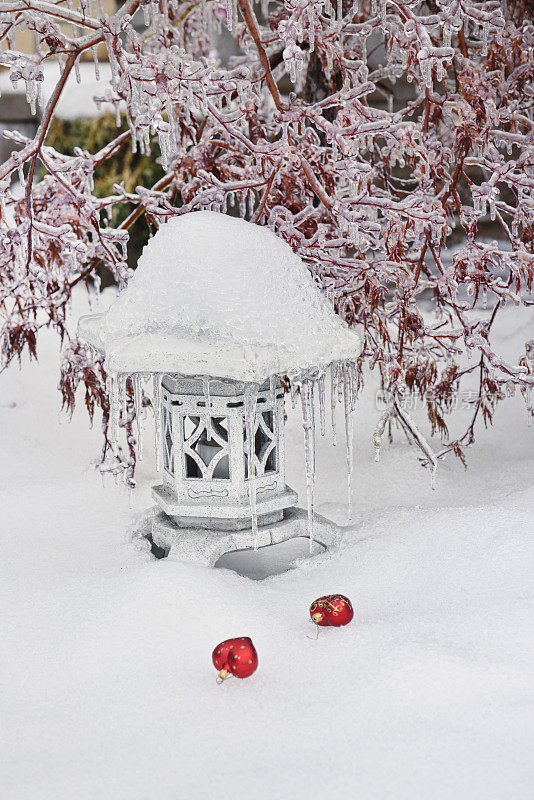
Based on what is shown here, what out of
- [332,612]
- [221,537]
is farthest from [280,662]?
[221,537]

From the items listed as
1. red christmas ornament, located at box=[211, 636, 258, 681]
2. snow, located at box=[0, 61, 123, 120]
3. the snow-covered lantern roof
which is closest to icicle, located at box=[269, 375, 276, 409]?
the snow-covered lantern roof

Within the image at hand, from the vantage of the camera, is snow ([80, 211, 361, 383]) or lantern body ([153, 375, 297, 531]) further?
lantern body ([153, 375, 297, 531])

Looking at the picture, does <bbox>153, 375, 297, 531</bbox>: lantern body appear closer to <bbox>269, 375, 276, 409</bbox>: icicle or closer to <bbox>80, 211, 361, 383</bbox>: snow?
<bbox>269, 375, 276, 409</bbox>: icicle

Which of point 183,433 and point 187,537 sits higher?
point 183,433

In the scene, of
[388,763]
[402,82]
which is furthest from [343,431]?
[402,82]

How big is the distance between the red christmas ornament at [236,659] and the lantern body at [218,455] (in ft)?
2.06

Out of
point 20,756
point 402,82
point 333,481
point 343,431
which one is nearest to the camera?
point 20,756

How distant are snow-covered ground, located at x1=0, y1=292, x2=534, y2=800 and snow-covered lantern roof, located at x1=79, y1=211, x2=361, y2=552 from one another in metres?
0.24

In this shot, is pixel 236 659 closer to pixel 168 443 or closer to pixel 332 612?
pixel 332 612

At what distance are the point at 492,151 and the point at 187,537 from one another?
5.06 feet

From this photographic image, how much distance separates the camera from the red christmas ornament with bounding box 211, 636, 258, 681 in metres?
1.67

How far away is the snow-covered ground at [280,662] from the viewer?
1.44 m

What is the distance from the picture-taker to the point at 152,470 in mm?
3166

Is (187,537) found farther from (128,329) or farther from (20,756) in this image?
(20,756)
